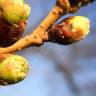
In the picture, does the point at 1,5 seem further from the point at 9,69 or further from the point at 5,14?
the point at 9,69

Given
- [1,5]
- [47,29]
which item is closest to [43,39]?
[47,29]

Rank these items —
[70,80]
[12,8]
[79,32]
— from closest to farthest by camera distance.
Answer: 1. [12,8]
2. [79,32]
3. [70,80]

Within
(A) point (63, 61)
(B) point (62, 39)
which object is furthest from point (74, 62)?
(B) point (62, 39)

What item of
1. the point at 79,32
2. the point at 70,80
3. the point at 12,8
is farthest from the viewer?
the point at 70,80

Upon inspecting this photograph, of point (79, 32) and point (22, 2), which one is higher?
point (22, 2)

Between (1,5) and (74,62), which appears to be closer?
(1,5)

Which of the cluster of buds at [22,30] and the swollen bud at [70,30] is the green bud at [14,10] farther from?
the swollen bud at [70,30]

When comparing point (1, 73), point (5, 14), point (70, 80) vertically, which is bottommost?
point (70, 80)
